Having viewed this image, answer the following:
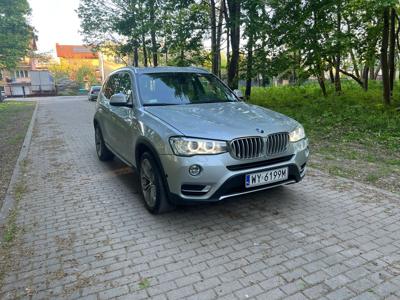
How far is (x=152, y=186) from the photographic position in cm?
398

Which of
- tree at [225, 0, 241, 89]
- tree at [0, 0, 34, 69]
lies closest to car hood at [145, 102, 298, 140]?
tree at [225, 0, 241, 89]

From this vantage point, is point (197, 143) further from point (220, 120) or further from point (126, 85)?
point (126, 85)

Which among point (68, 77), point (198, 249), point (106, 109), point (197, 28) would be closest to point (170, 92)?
point (106, 109)

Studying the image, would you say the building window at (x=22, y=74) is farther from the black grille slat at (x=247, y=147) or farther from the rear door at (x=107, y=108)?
the black grille slat at (x=247, y=147)

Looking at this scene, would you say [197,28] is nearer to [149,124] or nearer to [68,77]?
[149,124]

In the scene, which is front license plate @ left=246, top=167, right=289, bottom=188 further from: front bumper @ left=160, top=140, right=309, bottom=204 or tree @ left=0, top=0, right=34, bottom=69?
tree @ left=0, top=0, right=34, bottom=69

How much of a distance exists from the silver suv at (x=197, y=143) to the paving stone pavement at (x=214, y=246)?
458 mm

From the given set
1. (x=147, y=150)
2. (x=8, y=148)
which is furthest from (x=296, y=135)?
(x=8, y=148)

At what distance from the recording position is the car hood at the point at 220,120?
136 inches

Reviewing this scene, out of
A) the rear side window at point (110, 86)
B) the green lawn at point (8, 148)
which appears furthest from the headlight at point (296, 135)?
the green lawn at point (8, 148)

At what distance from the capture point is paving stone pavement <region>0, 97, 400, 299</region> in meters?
2.67

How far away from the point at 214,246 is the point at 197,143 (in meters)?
1.05

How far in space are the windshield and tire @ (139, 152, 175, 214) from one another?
86cm

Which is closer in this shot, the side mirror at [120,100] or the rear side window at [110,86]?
the side mirror at [120,100]
